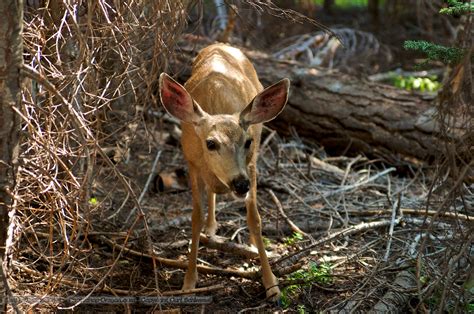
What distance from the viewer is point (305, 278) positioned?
5.18m

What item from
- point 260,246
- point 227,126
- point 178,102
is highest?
point 178,102

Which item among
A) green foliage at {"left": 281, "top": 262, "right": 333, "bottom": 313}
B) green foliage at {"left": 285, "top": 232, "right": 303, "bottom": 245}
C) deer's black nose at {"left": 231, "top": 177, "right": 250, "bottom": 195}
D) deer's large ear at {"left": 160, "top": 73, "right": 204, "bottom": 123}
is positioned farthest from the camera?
green foliage at {"left": 285, "top": 232, "right": 303, "bottom": 245}

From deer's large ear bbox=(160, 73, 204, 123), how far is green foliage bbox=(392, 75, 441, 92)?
4.52m

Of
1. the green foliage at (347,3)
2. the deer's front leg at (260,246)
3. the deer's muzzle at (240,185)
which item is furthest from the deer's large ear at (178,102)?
the green foliage at (347,3)

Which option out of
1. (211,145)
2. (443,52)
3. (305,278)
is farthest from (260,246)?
(443,52)

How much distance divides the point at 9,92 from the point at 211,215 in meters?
2.69

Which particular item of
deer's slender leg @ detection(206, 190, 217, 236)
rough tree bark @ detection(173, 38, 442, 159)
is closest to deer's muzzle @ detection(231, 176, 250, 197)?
deer's slender leg @ detection(206, 190, 217, 236)

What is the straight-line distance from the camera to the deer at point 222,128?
4.74 m

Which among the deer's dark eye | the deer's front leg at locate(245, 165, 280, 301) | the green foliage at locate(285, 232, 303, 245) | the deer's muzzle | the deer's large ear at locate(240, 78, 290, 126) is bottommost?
the green foliage at locate(285, 232, 303, 245)

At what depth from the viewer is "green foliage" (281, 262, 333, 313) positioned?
5.02 m

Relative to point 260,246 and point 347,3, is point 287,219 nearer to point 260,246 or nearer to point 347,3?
point 260,246

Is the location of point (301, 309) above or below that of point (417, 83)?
→ below

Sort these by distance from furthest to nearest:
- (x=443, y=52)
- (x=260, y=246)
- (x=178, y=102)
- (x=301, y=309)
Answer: (x=260, y=246) → (x=178, y=102) → (x=301, y=309) → (x=443, y=52)

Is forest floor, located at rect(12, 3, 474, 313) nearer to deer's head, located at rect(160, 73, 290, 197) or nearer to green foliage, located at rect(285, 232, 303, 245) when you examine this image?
green foliage, located at rect(285, 232, 303, 245)
